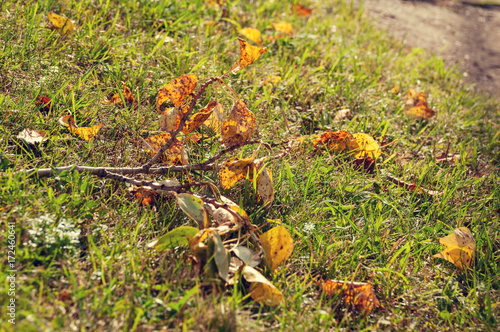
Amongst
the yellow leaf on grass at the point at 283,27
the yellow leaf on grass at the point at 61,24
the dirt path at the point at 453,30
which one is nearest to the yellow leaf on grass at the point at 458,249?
the yellow leaf on grass at the point at 283,27

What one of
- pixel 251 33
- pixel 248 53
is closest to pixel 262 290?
pixel 248 53

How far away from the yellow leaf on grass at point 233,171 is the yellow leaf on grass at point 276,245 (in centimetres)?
31

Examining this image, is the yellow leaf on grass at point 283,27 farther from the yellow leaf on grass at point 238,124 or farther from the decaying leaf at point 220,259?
the decaying leaf at point 220,259

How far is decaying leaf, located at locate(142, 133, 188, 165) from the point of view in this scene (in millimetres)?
1755

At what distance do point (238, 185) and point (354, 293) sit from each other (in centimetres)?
66

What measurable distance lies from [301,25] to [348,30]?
492 millimetres

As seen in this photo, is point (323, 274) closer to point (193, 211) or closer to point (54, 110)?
point (193, 211)

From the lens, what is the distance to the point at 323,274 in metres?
1.54

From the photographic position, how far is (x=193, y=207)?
4.69ft

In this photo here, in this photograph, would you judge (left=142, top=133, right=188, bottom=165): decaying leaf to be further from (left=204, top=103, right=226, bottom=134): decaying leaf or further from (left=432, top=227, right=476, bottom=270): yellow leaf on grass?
(left=432, top=227, right=476, bottom=270): yellow leaf on grass

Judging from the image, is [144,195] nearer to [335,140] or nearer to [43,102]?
[43,102]

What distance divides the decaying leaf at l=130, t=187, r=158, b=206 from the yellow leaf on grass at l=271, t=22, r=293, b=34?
6.47 feet

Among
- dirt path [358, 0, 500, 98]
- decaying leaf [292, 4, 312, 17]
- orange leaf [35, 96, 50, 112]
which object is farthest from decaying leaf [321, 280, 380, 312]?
dirt path [358, 0, 500, 98]

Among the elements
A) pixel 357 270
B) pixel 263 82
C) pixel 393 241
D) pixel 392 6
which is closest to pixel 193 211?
pixel 357 270
